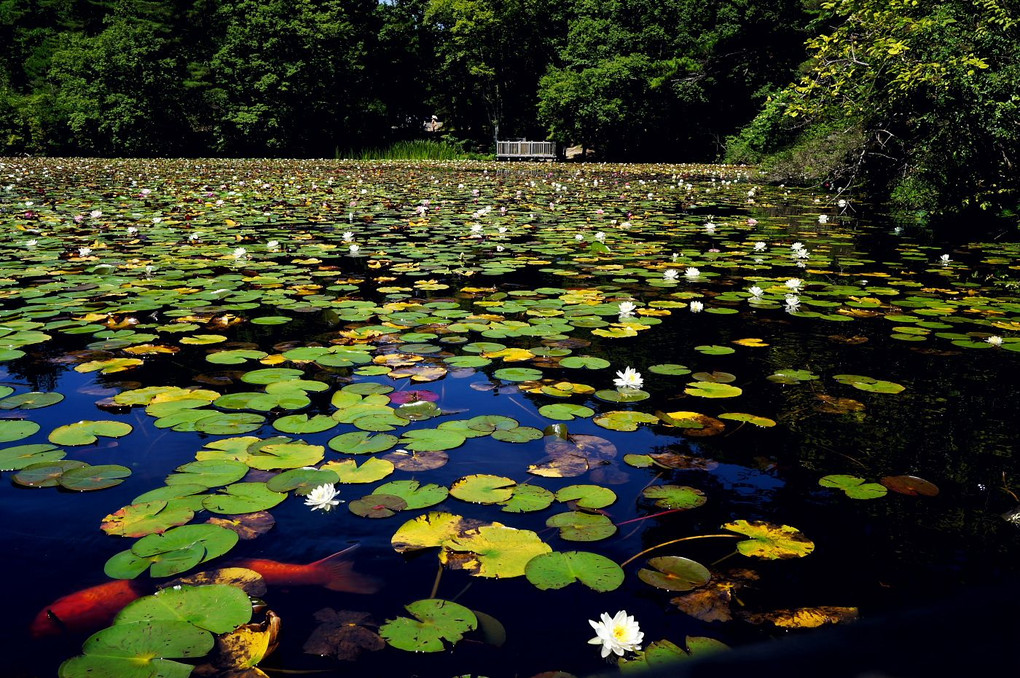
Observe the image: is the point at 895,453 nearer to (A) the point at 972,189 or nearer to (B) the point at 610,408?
(B) the point at 610,408

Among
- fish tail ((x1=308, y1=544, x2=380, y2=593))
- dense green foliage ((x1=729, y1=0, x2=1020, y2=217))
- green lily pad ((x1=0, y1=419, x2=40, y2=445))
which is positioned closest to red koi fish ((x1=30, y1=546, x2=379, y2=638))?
fish tail ((x1=308, y1=544, x2=380, y2=593))

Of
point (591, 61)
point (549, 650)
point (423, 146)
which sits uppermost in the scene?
point (591, 61)

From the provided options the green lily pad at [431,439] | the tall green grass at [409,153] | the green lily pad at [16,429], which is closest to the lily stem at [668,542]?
the green lily pad at [431,439]

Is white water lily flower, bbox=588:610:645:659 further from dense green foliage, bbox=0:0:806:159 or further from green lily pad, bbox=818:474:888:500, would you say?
dense green foliage, bbox=0:0:806:159

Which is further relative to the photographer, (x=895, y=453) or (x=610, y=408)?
(x=610, y=408)

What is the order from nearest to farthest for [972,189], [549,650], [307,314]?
[549,650], [307,314], [972,189]

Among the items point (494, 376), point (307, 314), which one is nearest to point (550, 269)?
point (307, 314)

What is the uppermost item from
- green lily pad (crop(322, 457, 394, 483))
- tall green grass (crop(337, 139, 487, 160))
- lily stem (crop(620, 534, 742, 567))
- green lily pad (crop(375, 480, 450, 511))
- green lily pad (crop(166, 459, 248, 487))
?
tall green grass (crop(337, 139, 487, 160))

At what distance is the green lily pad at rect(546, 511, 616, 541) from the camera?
50.1 inches

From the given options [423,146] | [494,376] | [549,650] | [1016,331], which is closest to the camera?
[549,650]

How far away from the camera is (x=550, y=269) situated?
3.97 m

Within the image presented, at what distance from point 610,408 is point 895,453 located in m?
0.73

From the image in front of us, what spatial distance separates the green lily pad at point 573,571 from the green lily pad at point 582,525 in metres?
0.06

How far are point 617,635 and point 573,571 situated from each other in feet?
0.75
